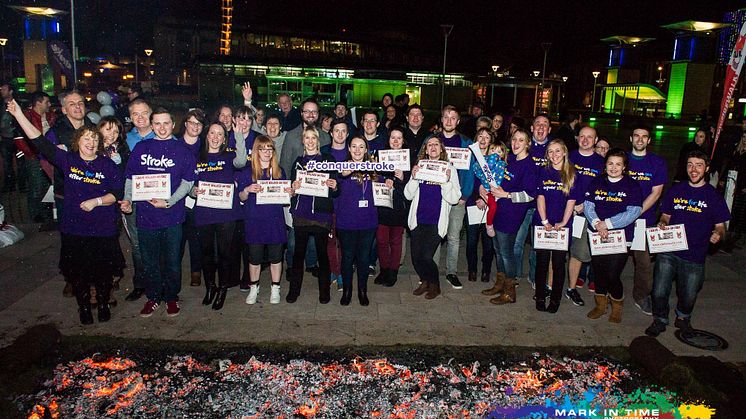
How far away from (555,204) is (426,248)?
1.66 metres

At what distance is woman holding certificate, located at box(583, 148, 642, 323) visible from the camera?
579 centimetres

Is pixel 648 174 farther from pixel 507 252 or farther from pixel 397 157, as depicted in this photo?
pixel 397 157

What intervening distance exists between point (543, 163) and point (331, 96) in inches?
1308

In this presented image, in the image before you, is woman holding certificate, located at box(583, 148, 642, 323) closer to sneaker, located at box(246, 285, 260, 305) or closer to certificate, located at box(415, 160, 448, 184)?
certificate, located at box(415, 160, 448, 184)

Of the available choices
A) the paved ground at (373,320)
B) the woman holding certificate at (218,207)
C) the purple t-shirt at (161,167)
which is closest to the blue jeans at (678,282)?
the paved ground at (373,320)

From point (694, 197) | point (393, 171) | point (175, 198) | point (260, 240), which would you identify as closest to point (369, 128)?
point (393, 171)

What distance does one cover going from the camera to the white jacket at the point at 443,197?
650cm

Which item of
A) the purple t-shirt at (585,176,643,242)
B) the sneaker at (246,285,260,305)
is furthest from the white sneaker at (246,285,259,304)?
the purple t-shirt at (585,176,643,242)

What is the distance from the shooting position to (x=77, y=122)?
650cm

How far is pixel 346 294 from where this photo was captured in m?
6.48

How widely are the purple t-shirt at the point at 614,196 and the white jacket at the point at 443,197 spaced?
1558 mm

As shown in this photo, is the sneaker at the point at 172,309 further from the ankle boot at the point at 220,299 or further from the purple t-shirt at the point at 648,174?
the purple t-shirt at the point at 648,174

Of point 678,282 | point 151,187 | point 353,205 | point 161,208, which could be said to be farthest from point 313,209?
point 678,282

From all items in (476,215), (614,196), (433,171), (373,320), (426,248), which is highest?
(433,171)
